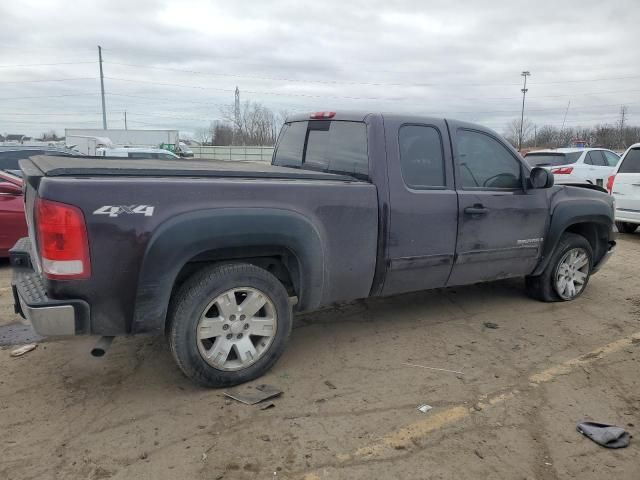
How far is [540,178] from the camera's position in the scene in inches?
190

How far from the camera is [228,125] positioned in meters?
67.4

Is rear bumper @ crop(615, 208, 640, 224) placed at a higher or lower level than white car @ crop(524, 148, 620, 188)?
lower

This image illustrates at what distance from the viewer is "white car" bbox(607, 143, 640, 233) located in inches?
374

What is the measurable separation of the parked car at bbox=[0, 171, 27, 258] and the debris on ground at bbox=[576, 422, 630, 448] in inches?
270

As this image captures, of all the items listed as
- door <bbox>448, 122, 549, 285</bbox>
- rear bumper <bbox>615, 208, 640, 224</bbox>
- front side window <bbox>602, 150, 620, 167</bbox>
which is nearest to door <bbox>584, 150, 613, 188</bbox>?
front side window <bbox>602, 150, 620, 167</bbox>

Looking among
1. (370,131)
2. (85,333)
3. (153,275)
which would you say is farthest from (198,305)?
(370,131)

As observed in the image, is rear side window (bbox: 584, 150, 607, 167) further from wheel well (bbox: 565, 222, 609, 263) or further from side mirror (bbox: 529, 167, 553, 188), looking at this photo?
side mirror (bbox: 529, 167, 553, 188)

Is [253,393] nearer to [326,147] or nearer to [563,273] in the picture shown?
[326,147]

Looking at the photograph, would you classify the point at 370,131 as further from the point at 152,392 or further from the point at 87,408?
the point at 87,408

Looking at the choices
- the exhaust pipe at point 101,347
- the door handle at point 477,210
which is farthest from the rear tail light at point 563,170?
the exhaust pipe at point 101,347

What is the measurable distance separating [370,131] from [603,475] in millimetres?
2733

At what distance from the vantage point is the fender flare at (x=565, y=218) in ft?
16.9

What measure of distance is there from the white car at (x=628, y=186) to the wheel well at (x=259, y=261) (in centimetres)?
829

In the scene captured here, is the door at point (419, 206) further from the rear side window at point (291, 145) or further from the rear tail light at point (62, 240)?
the rear tail light at point (62, 240)
